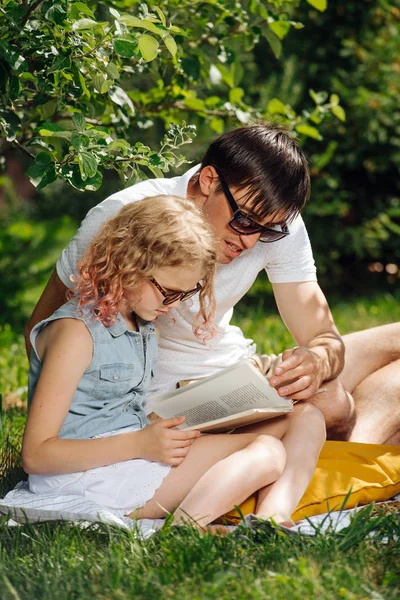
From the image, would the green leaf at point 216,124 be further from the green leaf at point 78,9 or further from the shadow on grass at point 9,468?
the shadow on grass at point 9,468

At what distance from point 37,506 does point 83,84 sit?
4.41 ft

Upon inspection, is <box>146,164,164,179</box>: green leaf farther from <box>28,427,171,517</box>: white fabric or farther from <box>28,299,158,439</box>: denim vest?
<box>28,427,171,517</box>: white fabric

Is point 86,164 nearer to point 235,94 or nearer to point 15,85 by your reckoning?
point 15,85

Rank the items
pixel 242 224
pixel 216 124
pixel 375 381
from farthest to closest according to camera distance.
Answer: pixel 216 124 → pixel 375 381 → pixel 242 224

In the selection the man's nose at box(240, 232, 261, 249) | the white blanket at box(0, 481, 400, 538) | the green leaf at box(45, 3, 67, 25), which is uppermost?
the green leaf at box(45, 3, 67, 25)

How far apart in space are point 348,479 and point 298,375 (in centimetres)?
38

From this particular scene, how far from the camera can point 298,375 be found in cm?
273

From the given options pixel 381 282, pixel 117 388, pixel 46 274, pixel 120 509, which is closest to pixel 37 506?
pixel 120 509

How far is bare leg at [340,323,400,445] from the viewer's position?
3.29m

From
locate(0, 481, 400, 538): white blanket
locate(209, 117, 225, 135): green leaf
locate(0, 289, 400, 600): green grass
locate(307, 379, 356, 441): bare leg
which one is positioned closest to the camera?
locate(0, 289, 400, 600): green grass

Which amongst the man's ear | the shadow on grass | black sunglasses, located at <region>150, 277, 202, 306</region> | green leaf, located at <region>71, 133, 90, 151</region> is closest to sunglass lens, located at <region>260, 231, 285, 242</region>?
the man's ear

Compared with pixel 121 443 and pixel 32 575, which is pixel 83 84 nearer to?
pixel 121 443

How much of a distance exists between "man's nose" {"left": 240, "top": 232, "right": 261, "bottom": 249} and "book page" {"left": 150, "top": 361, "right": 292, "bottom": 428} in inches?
22.3

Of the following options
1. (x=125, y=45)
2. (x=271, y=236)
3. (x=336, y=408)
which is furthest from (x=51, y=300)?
(x=336, y=408)
